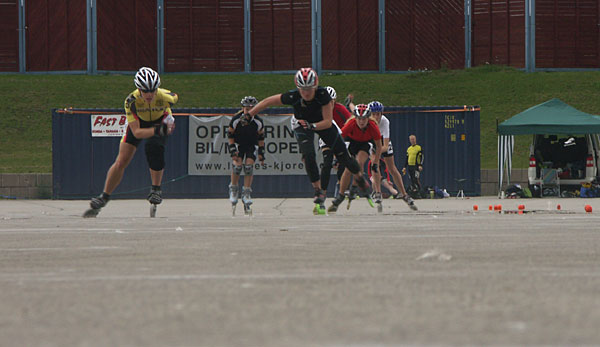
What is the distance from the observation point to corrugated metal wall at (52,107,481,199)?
25.3 meters

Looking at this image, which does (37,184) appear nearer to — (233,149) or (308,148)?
(233,149)

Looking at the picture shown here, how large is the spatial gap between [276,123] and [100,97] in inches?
480

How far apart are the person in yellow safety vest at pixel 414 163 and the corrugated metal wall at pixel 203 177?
808mm

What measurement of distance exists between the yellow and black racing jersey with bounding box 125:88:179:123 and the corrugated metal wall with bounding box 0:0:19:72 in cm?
2994

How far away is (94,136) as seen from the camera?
25312mm

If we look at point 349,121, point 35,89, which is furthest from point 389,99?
point 349,121

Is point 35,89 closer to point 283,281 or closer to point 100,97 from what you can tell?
point 100,97

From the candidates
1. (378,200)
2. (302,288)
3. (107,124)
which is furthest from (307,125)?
(107,124)

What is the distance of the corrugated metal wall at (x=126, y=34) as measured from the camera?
40.6 metres

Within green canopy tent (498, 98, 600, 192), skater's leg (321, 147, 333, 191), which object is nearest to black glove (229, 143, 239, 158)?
skater's leg (321, 147, 333, 191)

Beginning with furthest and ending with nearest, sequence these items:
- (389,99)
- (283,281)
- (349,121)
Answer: (389,99)
(349,121)
(283,281)

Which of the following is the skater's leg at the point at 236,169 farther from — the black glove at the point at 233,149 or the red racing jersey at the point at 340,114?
the red racing jersey at the point at 340,114

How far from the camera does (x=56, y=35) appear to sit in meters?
40.6

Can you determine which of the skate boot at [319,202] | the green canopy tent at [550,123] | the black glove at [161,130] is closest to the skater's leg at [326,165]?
the skate boot at [319,202]
